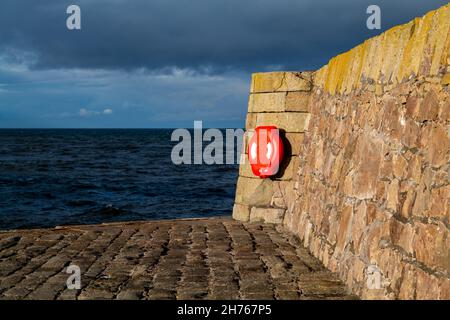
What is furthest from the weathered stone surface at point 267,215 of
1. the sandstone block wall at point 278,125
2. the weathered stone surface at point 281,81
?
the weathered stone surface at point 281,81

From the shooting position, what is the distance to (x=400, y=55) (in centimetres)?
442

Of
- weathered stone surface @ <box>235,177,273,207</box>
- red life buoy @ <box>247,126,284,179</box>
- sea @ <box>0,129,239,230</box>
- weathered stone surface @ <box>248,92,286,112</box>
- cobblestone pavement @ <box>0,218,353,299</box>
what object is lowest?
sea @ <box>0,129,239,230</box>

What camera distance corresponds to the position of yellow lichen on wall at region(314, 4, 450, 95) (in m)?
3.67

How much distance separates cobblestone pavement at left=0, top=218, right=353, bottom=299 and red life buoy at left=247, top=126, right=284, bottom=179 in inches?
37.3

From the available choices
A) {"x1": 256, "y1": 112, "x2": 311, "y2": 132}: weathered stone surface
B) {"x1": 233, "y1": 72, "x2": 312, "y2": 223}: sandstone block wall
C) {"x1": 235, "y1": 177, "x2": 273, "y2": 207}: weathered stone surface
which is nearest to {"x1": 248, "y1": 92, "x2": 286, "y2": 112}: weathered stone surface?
{"x1": 233, "y1": 72, "x2": 312, "y2": 223}: sandstone block wall

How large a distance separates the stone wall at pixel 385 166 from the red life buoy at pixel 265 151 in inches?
32.0

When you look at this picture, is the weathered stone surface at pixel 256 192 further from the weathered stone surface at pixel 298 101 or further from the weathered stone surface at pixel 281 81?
the weathered stone surface at pixel 281 81

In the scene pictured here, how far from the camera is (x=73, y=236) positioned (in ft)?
26.2

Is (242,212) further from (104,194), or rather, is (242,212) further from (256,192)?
(104,194)

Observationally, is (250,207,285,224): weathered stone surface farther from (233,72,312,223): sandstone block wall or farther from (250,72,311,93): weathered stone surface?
(250,72,311,93): weathered stone surface

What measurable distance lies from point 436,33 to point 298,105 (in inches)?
201
